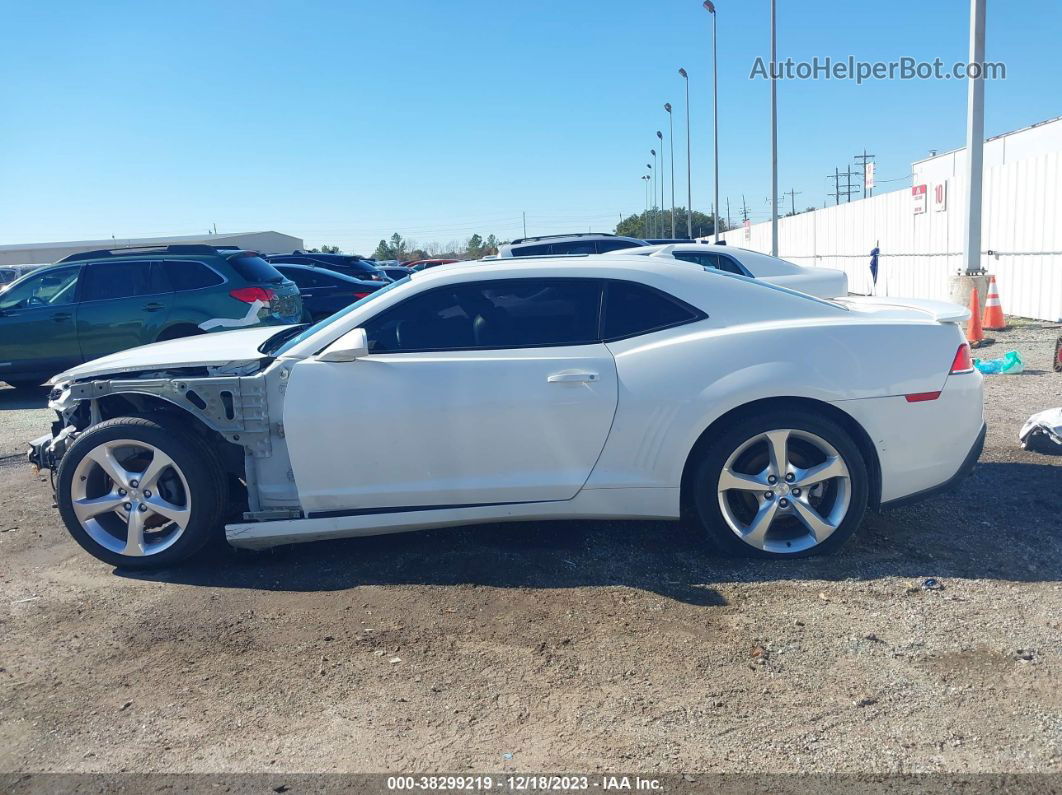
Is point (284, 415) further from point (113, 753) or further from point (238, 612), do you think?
point (113, 753)

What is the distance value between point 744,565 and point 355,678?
1986 mm

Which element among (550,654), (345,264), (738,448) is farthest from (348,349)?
(345,264)

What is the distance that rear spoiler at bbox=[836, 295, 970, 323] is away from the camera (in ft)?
15.3

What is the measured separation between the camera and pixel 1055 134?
33812 mm

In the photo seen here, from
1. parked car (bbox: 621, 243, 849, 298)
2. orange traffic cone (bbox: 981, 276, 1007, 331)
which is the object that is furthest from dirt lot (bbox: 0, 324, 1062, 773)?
orange traffic cone (bbox: 981, 276, 1007, 331)

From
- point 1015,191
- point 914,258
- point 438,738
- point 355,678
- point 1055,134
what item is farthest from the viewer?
point 1055,134

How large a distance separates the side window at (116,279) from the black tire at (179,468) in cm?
629

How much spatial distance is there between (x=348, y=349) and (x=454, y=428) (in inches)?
25.5

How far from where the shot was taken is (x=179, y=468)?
4500 mm

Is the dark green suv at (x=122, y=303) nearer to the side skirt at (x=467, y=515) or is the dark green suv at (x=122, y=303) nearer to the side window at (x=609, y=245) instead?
the side window at (x=609, y=245)

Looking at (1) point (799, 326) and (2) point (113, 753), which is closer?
(2) point (113, 753)

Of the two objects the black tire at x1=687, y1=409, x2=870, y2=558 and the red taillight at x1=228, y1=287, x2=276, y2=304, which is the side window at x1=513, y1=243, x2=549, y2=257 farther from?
the black tire at x1=687, y1=409, x2=870, y2=558

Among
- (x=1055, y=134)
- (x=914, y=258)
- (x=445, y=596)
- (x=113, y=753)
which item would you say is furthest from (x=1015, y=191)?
(x=1055, y=134)

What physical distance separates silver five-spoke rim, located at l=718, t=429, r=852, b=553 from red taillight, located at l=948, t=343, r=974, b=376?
765 mm
